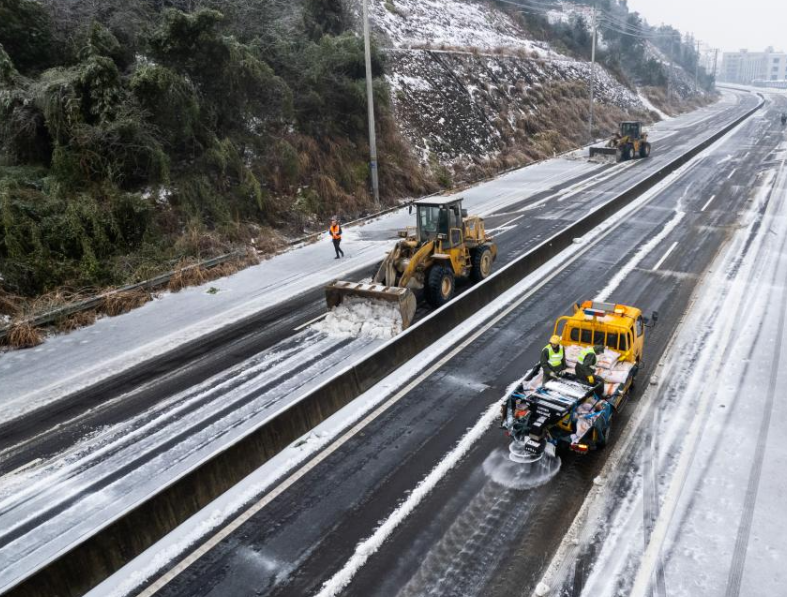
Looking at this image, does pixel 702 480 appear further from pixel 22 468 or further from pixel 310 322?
pixel 22 468

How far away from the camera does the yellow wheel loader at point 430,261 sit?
14.7m

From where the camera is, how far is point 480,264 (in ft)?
57.2

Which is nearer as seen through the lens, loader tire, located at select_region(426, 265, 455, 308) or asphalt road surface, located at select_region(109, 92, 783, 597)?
asphalt road surface, located at select_region(109, 92, 783, 597)

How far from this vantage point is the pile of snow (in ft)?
45.9

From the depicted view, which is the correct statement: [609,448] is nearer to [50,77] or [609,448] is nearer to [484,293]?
[484,293]

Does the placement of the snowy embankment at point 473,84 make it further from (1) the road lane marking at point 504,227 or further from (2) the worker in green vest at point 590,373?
(2) the worker in green vest at point 590,373

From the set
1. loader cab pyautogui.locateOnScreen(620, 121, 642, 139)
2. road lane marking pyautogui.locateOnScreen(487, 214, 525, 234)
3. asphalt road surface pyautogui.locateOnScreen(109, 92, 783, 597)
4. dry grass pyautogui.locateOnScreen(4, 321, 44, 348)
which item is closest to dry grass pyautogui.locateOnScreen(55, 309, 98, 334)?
dry grass pyautogui.locateOnScreen(4, 321, 44, 348)

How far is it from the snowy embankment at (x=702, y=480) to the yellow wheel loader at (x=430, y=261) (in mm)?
5722

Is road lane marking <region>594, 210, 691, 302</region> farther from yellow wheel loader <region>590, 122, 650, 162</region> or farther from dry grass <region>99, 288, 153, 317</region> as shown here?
yellow wheel loader <region>590, 122, 650, 162</region>

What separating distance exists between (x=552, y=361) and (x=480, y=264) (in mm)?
7631

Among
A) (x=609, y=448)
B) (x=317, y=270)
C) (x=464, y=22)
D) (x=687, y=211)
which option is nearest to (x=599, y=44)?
(x=464, y=22)

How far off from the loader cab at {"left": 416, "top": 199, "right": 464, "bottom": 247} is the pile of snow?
282 cm

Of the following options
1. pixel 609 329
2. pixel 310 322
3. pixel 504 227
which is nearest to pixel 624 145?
pixel 504 227

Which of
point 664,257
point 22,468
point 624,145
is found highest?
point 624,145
